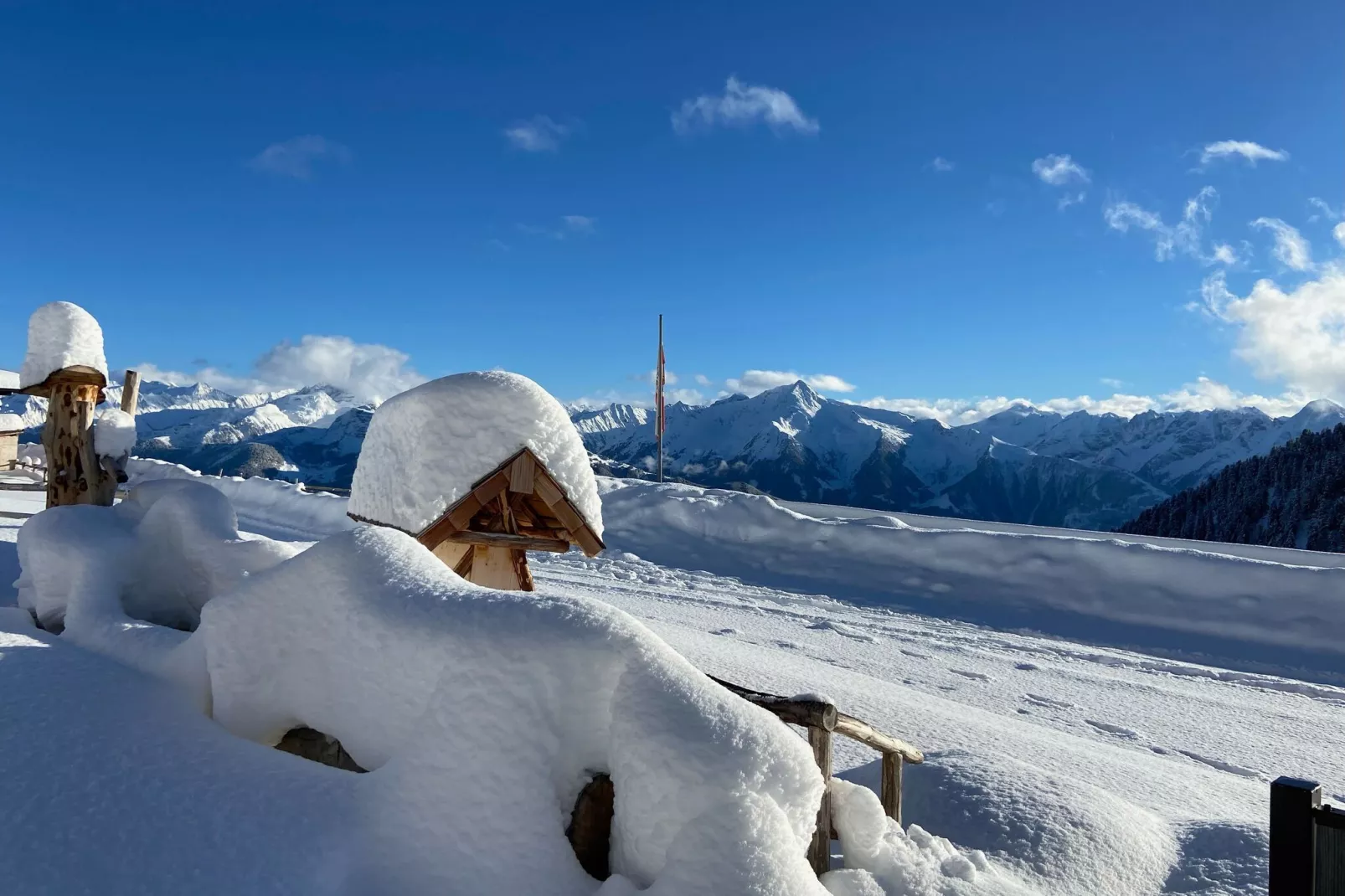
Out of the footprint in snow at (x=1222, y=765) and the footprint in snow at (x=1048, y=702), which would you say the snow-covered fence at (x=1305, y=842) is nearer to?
the footprint in snow at (x=1222, y=765)

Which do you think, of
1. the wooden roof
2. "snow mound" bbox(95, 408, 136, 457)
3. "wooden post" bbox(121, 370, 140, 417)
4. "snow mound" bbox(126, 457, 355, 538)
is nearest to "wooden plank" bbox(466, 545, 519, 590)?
the wooden roof

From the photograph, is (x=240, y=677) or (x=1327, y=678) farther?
(x=1327, y=678)

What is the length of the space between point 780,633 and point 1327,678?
6.32 meters

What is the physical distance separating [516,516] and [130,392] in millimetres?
5432

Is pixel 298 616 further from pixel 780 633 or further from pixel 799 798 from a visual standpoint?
pixel 780 633

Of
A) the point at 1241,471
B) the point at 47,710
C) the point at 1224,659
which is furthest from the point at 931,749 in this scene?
the point at 1241,471

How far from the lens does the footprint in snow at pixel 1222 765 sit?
20.2 feet

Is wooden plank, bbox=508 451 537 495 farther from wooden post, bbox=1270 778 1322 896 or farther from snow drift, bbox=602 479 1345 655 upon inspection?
snow drift, bbox=602 479 1345 655

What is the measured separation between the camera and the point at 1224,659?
973cm

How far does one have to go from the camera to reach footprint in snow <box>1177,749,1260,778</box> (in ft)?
20.2

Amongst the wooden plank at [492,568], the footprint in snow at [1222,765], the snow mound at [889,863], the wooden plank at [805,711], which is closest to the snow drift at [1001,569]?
the footprint in snow at [1222,765]

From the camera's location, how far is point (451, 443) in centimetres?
486

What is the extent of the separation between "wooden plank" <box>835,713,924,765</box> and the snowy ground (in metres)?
0.73


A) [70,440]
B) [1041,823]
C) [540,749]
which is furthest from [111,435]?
[1041,823]
